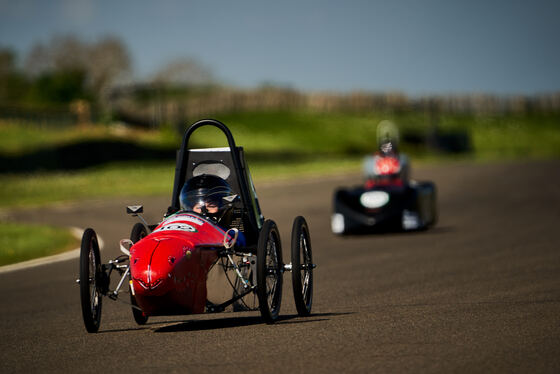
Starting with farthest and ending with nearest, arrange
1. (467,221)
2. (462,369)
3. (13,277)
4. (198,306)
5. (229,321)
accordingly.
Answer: (467,221)
(13,277)
(229,321)
(198,306)
(462,369)

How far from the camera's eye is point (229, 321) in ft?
27.4

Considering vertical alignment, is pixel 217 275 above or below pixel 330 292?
above

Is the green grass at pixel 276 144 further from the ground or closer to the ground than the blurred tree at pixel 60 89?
closer to the ground

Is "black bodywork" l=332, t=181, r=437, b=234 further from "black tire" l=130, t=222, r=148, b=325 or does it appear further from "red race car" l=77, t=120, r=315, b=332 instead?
"black tire" l=130, t=222, r=148, b=325

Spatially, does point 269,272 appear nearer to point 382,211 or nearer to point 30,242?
point 382,211

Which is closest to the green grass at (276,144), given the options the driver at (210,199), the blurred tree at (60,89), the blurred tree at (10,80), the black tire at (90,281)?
the blurred tree at (60,89)

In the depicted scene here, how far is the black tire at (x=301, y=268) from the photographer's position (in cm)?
797

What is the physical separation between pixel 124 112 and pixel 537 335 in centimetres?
5224

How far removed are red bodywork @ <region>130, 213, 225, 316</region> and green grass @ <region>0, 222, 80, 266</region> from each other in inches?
307

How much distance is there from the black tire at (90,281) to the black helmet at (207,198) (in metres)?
0.86

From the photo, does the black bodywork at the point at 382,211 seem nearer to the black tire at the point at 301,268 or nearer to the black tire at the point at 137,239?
the black tire at the point at 301,268

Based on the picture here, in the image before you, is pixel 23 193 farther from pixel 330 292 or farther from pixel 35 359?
pixel 35 359

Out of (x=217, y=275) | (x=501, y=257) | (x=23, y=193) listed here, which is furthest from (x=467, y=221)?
(x=23, y=193)

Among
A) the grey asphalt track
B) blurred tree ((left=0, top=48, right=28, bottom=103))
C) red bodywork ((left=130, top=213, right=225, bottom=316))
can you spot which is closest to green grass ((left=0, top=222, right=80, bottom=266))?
the grey asphalt track
